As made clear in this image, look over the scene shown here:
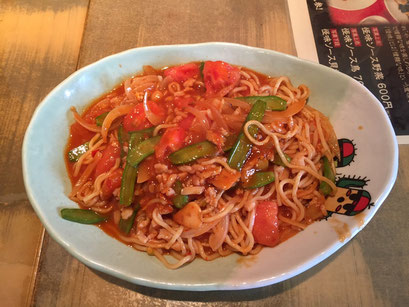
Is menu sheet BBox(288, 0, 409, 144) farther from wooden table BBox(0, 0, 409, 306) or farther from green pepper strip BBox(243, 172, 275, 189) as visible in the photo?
green pepper strip BBox(243, 172, 275, 189)

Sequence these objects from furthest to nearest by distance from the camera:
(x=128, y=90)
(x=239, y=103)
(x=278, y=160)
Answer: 1. (x=128, y=90)
2. (x=239, y=103)
3. (x=278, y=160)

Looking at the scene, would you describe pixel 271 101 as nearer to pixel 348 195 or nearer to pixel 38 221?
pixel 348 195

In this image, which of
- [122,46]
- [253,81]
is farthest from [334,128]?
[122,46]

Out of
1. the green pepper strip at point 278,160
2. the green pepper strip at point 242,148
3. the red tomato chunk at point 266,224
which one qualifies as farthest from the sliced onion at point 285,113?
the red tomato chunk at point 266,224

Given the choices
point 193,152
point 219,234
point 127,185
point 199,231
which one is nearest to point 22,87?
point 127,185

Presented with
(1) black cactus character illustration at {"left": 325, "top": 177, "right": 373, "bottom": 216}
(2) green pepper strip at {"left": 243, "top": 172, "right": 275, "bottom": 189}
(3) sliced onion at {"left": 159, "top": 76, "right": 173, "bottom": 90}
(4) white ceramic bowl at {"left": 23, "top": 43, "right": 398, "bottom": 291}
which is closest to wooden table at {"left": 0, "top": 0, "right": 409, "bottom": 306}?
(4) white ceramic bowl at {"left": 23, "top": 43, "right": 398, "bottom": 291}

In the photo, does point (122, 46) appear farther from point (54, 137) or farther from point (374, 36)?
point (374, 36)
